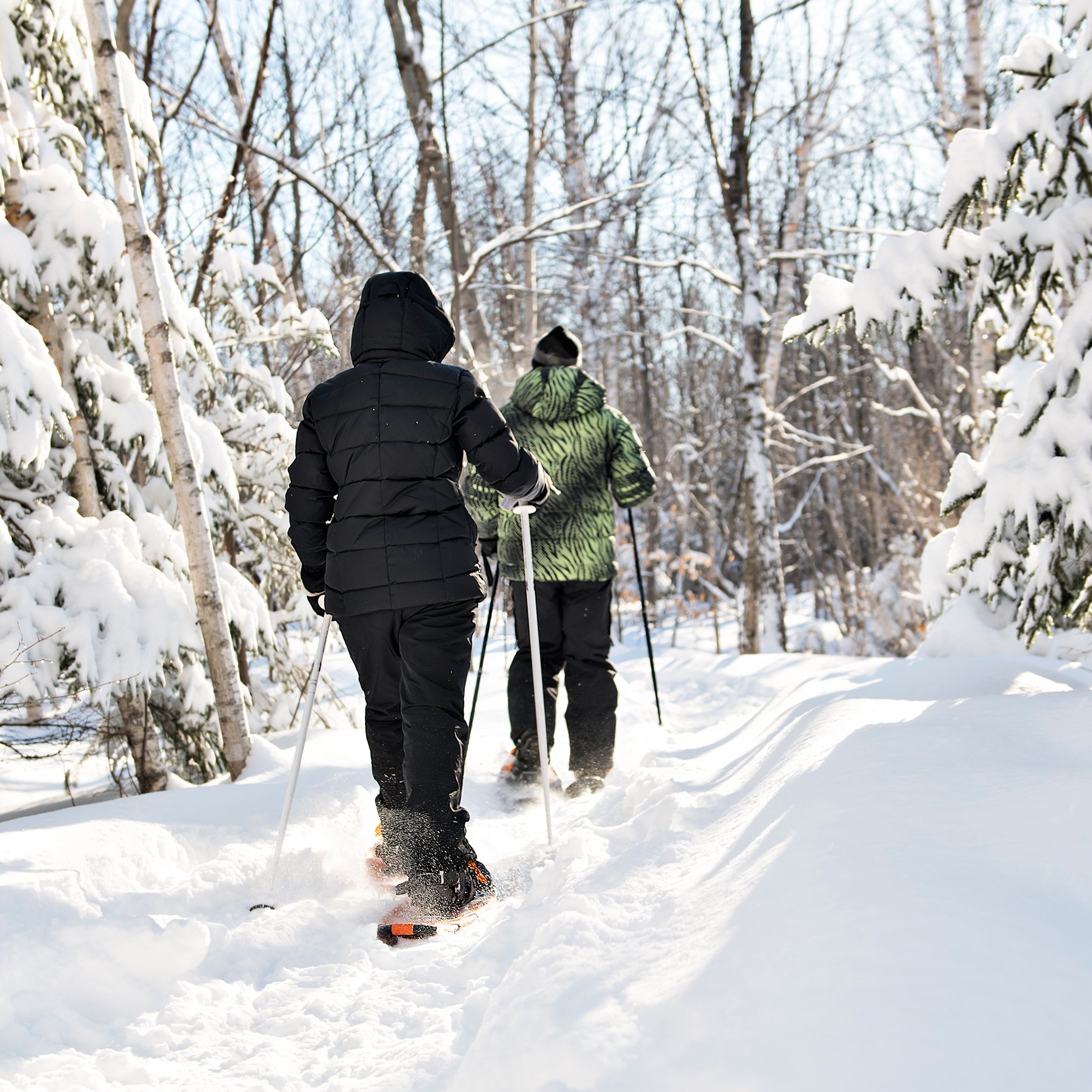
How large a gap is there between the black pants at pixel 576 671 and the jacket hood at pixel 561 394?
814 mm

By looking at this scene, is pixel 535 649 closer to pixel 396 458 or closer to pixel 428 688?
pixel 428 688

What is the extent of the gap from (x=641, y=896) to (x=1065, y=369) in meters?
2.90

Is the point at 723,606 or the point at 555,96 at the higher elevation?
the point at 555,96

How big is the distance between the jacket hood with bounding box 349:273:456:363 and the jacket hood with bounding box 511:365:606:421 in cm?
124

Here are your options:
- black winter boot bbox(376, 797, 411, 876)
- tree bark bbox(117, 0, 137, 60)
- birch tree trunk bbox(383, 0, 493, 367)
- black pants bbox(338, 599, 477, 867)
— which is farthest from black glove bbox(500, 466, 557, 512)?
birch tree trunk bbox(383, 0, 493, 367)

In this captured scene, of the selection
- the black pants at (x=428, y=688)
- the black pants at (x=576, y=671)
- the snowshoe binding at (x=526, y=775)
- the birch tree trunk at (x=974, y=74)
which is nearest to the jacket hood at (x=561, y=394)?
the black pants at (x=576, y=671)

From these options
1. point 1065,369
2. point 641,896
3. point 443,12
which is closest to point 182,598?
point 641,896

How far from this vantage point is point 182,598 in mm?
3736

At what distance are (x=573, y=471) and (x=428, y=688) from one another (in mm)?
1719

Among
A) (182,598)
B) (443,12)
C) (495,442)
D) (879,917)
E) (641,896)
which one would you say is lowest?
(641,896)

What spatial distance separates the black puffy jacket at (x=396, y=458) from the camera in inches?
102

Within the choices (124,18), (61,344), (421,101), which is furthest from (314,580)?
(421,101)

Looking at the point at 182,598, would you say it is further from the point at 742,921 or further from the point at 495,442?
the point at 742,921

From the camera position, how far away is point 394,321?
2643 millimetres
